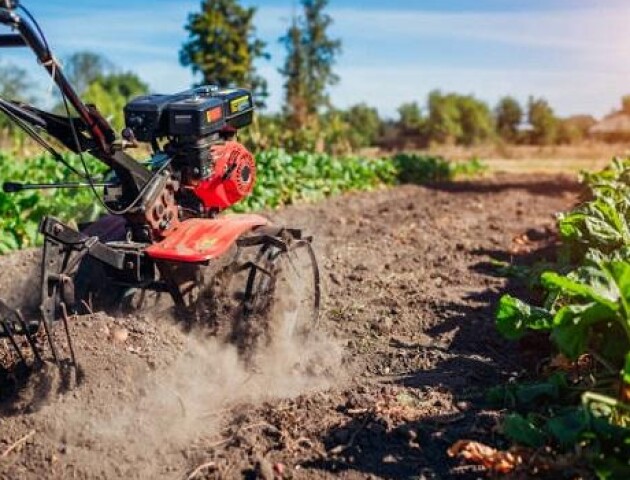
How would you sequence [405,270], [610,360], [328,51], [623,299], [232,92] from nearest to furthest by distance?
[623,299] < [610,360] < [232,92] < [405,270] < [328,51]

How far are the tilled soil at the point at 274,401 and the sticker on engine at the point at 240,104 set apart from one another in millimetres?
1484

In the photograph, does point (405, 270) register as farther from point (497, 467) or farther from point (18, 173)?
point (18, 173)

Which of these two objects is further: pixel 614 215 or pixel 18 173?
pixel 18 173

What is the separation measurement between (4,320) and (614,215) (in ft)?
13.0

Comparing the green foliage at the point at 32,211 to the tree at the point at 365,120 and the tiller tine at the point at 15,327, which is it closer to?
the tiller tine at the point at 15,327

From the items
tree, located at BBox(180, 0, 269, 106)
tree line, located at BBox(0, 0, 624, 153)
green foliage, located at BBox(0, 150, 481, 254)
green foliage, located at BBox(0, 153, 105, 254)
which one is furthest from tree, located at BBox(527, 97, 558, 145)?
green foliage, located at BBox(0, 153, 105, 254)

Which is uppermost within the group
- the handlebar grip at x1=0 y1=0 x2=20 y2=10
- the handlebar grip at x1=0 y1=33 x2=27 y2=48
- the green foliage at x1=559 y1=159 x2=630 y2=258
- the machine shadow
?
the handlebar grip at x1=0 y1=0 x2=20 y2=10

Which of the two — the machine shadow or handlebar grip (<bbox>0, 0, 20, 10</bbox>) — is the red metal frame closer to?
the machine shadow

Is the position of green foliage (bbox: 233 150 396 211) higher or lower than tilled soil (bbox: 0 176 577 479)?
higher

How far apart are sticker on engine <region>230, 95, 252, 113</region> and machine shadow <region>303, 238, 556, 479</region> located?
2.03m

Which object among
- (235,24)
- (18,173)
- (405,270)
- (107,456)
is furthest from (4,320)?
(235,24)

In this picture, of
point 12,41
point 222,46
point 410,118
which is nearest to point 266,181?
point 12,41

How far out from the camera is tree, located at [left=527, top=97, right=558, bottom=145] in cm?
5034

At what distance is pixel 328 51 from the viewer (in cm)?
4938
